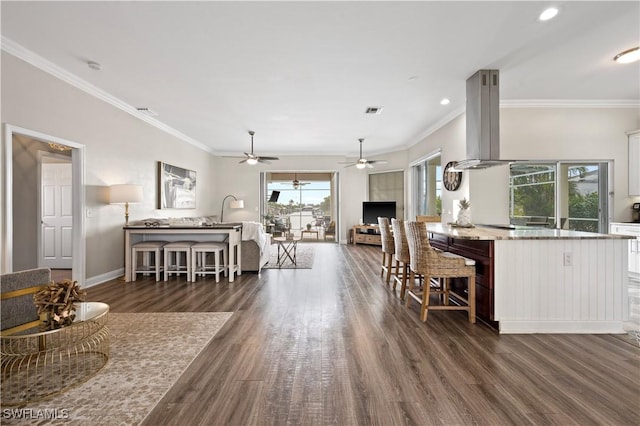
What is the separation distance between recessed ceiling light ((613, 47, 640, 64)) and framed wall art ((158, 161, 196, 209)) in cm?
749

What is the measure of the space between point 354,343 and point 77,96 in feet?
16.2

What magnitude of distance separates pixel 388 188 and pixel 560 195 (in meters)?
4.62

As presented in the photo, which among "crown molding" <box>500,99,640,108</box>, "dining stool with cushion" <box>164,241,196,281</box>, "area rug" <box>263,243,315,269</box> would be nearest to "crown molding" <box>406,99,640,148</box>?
"crown molding" <box>500,99,640,108</box>

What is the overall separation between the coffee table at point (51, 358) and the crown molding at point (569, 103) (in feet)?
20.0

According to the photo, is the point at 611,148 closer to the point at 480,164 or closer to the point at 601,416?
the point at 480,164

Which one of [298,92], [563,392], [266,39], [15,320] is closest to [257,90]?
[298,92]

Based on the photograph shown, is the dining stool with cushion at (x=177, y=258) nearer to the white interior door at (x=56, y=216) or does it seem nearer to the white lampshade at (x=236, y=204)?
the white interior door at (x=56, y=216)

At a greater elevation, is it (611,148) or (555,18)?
(555,18)

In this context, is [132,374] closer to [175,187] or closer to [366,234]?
→ [175,187]

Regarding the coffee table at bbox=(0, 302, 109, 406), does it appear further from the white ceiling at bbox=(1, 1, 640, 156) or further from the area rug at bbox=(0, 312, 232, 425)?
the white ceiling at bbox=(1, 1, 640, 156)

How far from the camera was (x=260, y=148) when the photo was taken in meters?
8.78

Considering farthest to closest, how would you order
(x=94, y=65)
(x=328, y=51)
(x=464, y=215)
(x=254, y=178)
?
(x=254, y=178) < (x=464, y=215) < (x=94, y=65) < (x=328, y=51)

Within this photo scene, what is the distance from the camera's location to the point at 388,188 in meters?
9.25

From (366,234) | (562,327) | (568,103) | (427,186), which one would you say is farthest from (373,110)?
(366,234)
